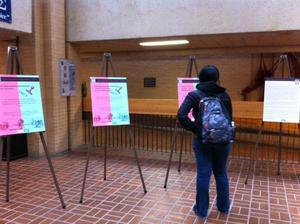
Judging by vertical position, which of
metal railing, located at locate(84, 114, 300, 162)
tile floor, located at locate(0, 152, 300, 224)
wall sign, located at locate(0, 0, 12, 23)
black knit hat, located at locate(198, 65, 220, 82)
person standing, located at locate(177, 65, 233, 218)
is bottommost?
tile floor, located at locate(0, 152, 300, 224)

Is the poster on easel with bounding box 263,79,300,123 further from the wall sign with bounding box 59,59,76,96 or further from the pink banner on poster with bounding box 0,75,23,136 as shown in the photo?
the wall sign with bounding box 59,59,76,96

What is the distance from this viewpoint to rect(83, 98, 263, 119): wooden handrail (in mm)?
5193

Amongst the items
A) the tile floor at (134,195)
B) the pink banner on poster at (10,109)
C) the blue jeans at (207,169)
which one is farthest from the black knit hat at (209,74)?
the pink banner on poster at (10,109)

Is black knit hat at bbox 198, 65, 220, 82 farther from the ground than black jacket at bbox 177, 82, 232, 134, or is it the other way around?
black knit hat at bbox 198, 65, 220, 82

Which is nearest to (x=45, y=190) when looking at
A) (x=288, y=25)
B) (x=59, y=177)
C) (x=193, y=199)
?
(x=59, y=177)

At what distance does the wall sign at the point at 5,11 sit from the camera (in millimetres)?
4344

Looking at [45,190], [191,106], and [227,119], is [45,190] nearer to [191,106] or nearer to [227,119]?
[191,106]

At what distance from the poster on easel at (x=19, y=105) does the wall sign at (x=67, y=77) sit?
2.38 metres

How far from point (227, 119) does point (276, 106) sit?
1.46 m

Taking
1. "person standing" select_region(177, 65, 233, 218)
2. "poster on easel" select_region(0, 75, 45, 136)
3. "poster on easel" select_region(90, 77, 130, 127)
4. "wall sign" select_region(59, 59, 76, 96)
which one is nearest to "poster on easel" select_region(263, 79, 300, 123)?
"person standing" select_region(177, 65, 233, 218)

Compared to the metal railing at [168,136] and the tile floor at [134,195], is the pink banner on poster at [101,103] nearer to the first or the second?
the tile floor at [134,195]

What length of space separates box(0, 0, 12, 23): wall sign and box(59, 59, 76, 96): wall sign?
4.32ft

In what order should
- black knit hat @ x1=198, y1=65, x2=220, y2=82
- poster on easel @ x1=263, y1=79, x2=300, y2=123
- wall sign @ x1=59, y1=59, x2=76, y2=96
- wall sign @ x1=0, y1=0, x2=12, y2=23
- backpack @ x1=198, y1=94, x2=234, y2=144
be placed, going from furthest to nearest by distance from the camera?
wall sign @ x1=59, y1=59, x2=76, y2=96
wall sign @ x1=0, y1=0, x2=12, y2=23
poster on easel @ x1=263, y1=79, x2=300, y2=123
black knit hat @ x1=198, y1=65, x2=220, y2=82
backpack @ x1=198, y1=94, x2=234, y2=144

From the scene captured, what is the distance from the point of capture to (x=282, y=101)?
13.4ft
